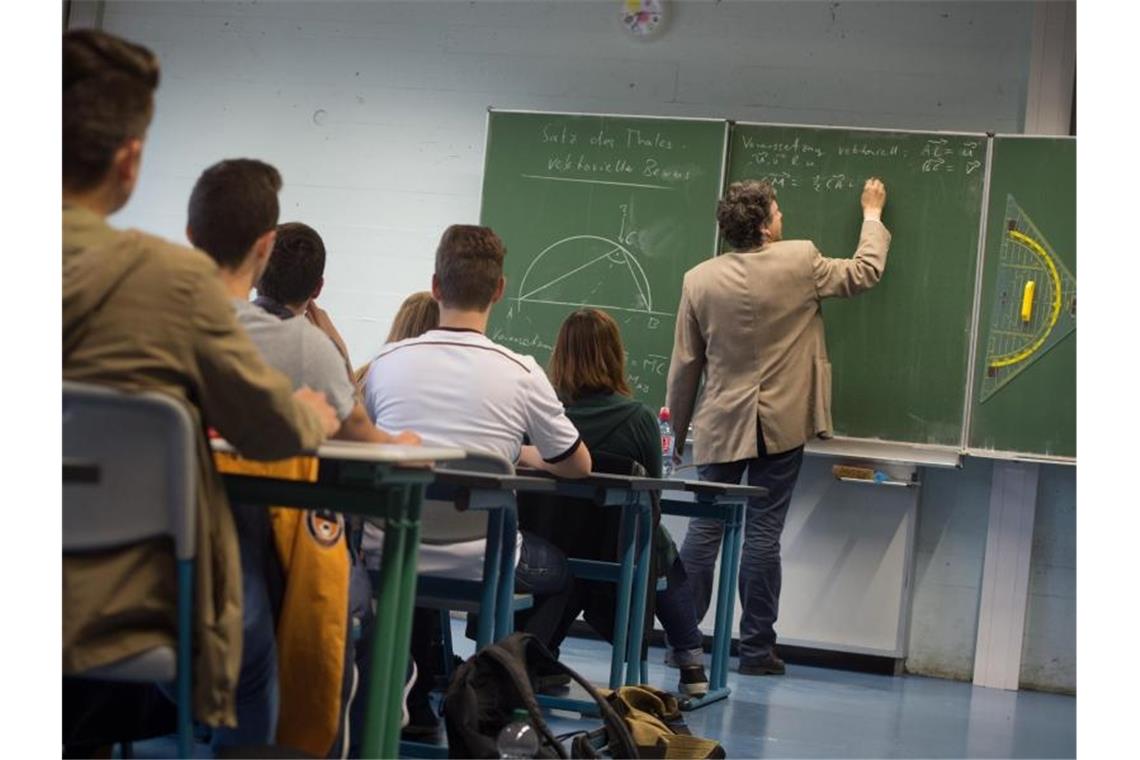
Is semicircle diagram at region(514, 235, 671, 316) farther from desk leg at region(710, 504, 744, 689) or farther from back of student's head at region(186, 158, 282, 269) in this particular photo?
back of student's head at region(186, 158, 282, 269)

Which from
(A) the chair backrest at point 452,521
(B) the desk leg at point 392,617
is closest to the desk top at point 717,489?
(A) the chair backrest at point 452,521

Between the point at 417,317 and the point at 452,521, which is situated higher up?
the point at 417,317

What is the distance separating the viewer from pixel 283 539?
1.93 metres

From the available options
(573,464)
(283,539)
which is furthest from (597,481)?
(283,539)

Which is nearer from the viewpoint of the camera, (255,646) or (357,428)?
(255,646)

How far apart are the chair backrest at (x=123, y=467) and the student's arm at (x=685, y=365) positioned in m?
3.30

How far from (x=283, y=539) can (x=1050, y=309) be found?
141 inches

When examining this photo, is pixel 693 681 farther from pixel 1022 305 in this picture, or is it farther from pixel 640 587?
pixel 1022 305

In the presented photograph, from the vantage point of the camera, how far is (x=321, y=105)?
557 centimetres

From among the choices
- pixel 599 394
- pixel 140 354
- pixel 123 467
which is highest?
pixel 140 354

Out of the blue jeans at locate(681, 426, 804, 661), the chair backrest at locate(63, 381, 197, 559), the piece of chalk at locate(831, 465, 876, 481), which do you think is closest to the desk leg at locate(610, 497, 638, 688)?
the blue jeans at locate(681, 426, 804, 661)

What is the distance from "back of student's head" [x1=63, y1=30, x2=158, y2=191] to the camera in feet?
4.77

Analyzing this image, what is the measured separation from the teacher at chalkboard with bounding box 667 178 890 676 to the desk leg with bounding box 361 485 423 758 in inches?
100

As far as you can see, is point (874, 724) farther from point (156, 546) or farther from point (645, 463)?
point (156, 546)
